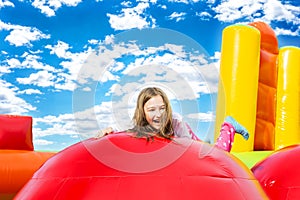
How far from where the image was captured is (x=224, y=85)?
5.25 m

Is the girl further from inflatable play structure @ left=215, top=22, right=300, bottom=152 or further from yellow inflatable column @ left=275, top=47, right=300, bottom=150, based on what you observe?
yellow inflatable column @ left=275, top=47, right=300, bottom=150

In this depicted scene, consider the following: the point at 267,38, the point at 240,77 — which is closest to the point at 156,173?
the point at 240,77

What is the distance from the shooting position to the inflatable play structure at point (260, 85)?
518cm

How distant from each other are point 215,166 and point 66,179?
517mm

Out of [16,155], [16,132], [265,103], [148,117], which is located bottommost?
[16,155]

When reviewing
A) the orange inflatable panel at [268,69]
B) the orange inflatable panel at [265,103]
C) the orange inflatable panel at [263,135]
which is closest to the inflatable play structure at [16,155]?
the orange inflatable panel at [263,135]

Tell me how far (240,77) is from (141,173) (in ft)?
12.7

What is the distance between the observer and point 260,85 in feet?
18.6

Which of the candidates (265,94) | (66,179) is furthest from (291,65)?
(66,179)

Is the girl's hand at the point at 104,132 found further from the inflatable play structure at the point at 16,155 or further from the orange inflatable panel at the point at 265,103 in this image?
the orange inflatable panel at the point at 265,103

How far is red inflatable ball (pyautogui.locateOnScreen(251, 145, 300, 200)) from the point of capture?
1879 mm

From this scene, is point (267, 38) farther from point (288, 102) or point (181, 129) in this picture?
point (181, 129)

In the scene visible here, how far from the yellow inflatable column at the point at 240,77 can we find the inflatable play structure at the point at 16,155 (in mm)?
2115

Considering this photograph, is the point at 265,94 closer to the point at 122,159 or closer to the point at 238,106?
the point at 238,106
